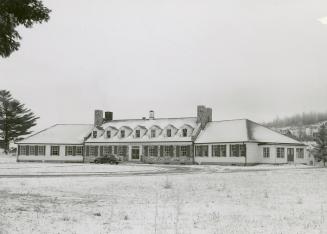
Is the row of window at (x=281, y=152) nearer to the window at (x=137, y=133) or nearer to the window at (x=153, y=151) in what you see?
the window at (x=153, y=151)

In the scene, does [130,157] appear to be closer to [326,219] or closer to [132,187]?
[132,187]

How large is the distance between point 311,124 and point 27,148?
293ft

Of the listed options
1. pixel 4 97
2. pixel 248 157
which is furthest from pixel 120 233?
pixel 4 97

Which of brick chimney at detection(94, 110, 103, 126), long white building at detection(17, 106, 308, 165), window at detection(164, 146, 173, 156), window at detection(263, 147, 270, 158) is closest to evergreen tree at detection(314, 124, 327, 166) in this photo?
long white building at detection(17, 106, 308, 165)

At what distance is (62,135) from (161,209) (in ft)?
169

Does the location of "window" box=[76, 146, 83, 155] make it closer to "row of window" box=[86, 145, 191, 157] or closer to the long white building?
the long white building

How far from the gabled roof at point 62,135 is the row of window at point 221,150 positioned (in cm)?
1680

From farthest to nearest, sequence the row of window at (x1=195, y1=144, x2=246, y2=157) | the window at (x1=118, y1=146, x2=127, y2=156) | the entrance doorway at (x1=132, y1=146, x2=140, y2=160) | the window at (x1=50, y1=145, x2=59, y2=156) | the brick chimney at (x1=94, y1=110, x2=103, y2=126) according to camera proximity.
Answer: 1. the brick chimney at (x1=94, y1=110, x2=103, y2=126)
2. the window at (x1=50, y1=145, x2=59, y2=156)
3. the window at (x1=118, y1=146, x2=127, y2=156)
4. the entrance doorway at (x1=132, y1=146, x2=140, y2=160)
5. the row of window at (x1=195, y1=144, x2=246, y2=157)

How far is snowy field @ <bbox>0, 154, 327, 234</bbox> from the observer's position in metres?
10.2

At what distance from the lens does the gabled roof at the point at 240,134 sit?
50.6 m

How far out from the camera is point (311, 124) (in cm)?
12750

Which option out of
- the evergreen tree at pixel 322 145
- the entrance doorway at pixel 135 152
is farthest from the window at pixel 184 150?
the evergreen tree at pixel 322 145

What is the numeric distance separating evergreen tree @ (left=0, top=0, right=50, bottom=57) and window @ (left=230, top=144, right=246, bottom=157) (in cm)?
3905

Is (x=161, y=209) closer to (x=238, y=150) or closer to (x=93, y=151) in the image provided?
(x=238, y=150)
